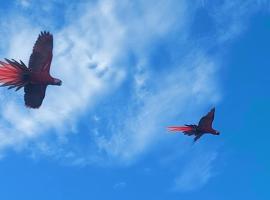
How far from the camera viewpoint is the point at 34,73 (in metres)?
19.1

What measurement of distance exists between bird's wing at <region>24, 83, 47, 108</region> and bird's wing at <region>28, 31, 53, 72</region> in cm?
124

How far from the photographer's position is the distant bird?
25766 millimetres

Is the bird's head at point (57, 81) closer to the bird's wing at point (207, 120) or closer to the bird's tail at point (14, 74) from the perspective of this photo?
the bird's tail at point (14, 74)

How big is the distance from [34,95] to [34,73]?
66.3 inches

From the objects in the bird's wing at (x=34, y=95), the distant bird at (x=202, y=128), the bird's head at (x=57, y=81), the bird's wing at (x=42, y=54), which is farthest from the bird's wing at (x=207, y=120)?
the bird's wing at (x=42, y=54)

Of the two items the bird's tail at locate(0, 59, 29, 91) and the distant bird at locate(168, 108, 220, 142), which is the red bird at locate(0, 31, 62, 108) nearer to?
the bird's tail at locate(0, 59, 29, 91)

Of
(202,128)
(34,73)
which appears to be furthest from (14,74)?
(202,128)

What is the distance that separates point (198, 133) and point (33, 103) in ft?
32.1

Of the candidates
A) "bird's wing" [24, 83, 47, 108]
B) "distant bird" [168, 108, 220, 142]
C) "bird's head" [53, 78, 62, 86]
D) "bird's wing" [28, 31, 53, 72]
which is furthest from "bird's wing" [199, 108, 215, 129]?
"bird's wing" [28, 31, 53, 72]

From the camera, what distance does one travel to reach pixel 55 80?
65.8ft

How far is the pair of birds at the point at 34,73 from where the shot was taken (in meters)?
17.6

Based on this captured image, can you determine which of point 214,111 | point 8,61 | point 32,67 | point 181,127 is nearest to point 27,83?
point 32,67

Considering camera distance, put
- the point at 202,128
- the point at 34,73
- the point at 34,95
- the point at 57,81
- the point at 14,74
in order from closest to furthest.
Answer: the point at 14,74, the point at 34,73, the point at 57,81, the point at 34,95, the point at 202,128

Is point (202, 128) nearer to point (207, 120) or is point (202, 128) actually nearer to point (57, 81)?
point (207, 120)
